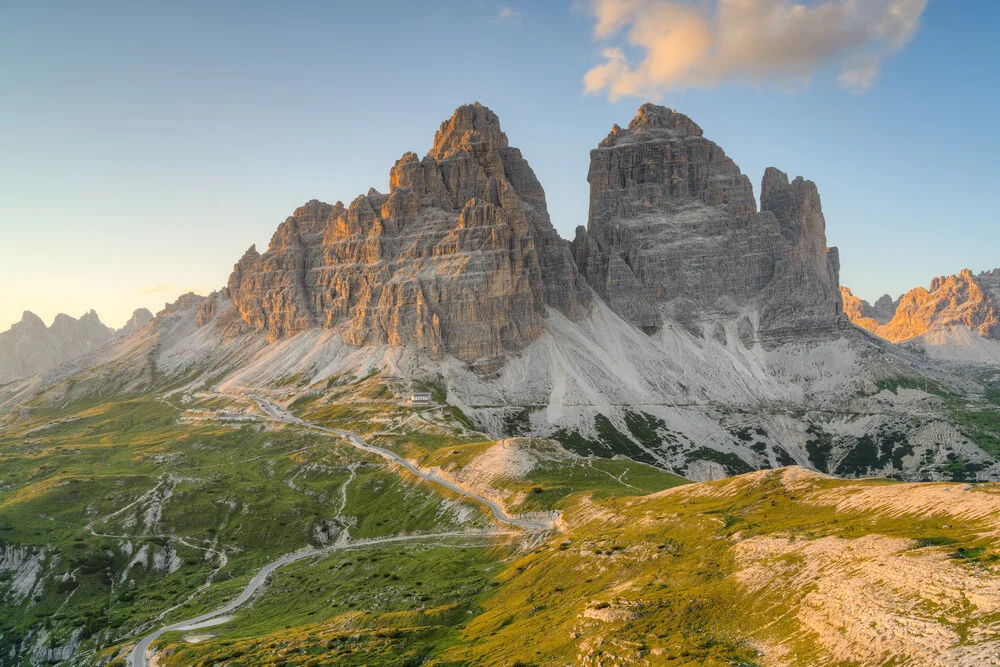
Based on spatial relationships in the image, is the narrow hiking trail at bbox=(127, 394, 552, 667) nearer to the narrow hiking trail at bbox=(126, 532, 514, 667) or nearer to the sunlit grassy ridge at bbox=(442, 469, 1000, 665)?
the narrow hiking trail at bbox=(126, 532, 514, 667)

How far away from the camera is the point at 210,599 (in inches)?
5079

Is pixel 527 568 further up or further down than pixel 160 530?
further up

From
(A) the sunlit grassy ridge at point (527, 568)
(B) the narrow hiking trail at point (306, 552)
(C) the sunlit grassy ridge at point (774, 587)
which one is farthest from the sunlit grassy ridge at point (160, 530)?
(C) the sunlit grassy ridge at point (774, 587)

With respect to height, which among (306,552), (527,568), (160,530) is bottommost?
(306,552)

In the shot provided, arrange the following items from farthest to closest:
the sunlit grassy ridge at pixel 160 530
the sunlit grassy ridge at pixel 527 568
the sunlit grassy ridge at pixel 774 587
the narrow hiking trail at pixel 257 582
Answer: the sunlit grassy ridge at pixel 160 530 < the narrow hiking trail at pixel 257 582 < the sunlit grassy ridge at pixel 527 568 < the sunlit grassy ridge at pixel 774 587

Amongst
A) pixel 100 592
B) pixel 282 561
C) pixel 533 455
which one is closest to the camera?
pixel 100 592

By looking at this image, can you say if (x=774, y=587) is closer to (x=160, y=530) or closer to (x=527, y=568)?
(x=527, y=568)

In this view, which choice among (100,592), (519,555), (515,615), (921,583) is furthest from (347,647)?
(100,592)

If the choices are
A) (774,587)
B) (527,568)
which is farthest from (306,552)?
(774,587)

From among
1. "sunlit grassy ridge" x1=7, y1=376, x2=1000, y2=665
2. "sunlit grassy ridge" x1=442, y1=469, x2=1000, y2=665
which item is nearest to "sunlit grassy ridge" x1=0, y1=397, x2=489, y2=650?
"sunlit grassy ridge" x1=7, y1=376, x2=1000, y2=665

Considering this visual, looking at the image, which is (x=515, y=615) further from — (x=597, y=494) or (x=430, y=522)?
(x=430, y=522)

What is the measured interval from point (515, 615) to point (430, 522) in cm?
7595

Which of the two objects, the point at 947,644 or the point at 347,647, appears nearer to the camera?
the point at 947,644

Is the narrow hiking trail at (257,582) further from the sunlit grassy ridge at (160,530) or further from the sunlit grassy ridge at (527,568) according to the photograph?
the sunlit grassy ridge at (160,530)
